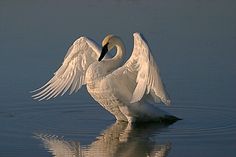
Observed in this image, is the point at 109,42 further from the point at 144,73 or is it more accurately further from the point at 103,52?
the point at 144,73

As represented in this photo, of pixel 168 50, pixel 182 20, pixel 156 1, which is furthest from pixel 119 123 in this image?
pixel 156 1

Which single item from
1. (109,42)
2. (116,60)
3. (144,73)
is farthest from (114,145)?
(109,42)

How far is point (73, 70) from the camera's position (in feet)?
40.4

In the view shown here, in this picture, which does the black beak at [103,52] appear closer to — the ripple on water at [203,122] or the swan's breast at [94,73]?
the swan's breast at [94,73]

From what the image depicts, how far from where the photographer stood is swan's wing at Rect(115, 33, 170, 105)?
10047 mm

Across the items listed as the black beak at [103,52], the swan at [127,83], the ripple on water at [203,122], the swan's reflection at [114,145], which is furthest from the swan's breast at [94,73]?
the ripple on water at [203,122]

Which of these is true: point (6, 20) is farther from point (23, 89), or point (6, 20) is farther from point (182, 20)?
point (23, 89)

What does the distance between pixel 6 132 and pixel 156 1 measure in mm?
12210

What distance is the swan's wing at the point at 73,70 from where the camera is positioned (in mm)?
12094

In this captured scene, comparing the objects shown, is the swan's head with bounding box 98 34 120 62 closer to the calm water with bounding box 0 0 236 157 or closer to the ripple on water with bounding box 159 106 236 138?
the calm water with bounding box 0 0 236 157

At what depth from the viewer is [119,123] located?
442 inches

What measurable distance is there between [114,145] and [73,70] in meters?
3.00

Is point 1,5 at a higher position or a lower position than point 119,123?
higher

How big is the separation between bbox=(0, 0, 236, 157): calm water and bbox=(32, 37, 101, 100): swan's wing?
0.86 ft
